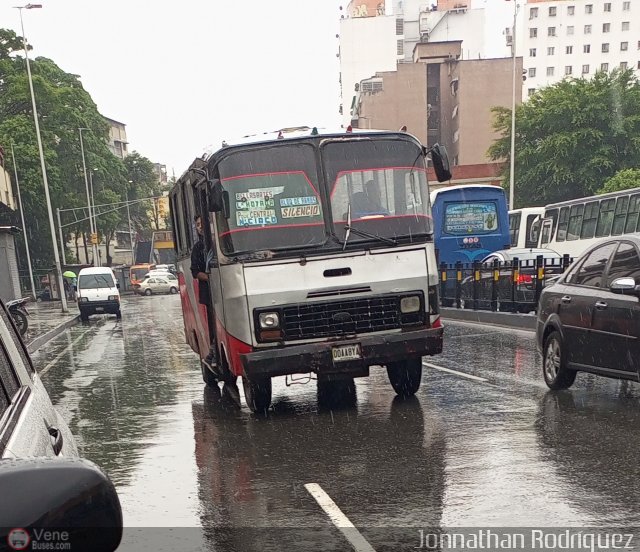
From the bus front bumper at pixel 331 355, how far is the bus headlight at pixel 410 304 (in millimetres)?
232

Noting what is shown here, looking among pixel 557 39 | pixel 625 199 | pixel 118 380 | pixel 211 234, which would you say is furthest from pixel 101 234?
pixel 557 39

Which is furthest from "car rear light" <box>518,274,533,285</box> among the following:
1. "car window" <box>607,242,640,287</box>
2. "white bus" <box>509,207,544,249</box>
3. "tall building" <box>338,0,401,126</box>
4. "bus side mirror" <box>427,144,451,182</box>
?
"tall building" <box>338,0,401,126</box>

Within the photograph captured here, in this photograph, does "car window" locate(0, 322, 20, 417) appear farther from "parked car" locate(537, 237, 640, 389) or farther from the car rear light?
the car rear light

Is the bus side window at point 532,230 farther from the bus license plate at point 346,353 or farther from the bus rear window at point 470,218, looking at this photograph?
the bus license plate at point 346,353

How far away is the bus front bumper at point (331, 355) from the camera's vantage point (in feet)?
26.9

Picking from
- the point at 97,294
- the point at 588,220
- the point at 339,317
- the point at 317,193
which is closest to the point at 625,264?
the point at 339,317

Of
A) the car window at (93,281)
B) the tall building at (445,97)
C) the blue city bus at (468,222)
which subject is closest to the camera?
the blue city bus at (468,222)

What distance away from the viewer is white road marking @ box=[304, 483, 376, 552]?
14.9 feet

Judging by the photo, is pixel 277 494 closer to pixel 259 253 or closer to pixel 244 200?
pixel 259 253

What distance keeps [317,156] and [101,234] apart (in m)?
60.4

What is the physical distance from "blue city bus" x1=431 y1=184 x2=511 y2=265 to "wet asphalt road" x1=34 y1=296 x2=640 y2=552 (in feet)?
53.9

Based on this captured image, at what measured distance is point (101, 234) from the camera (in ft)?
218

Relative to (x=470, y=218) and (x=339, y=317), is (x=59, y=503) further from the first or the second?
(x=470, y=218)

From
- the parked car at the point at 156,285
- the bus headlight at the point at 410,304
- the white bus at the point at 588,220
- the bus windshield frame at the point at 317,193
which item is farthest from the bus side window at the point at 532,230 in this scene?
the parked car at the point at 156,285
